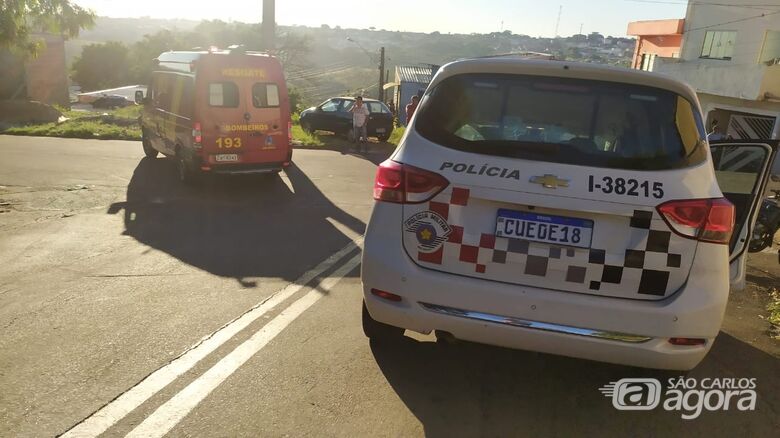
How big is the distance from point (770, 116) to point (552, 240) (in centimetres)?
2017

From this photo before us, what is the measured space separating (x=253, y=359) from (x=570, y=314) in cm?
194

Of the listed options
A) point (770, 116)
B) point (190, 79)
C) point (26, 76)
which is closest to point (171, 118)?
point (190, 79)

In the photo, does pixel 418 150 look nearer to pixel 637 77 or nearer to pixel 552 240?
pixel 552 240

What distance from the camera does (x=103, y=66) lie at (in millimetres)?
74438

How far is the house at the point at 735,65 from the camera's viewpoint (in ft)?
61.0

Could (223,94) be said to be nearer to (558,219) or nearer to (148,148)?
(148,148)

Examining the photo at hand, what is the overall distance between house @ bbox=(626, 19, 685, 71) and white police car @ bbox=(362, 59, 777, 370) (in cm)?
3408

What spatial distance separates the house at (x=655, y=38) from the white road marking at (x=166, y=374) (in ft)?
111

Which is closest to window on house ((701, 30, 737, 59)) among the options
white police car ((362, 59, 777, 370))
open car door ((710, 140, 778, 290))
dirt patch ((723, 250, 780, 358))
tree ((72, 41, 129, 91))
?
dirt patch ((723, 250, 780, 358))

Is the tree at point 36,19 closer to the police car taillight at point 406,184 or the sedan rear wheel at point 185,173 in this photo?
the sedan rear wheel at point 185,173

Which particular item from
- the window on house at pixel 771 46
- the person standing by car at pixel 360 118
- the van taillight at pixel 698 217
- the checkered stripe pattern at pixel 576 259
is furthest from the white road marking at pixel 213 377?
the window on house at pixel 771 46

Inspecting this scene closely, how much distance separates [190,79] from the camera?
969cm

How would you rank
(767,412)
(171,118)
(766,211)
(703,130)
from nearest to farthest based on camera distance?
1. (703,130)
2. (767,412)
3. (766,211)
4. (171,118)

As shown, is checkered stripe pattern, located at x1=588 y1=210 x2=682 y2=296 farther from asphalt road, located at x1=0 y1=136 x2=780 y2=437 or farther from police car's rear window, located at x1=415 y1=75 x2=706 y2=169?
asphalt road, located at x1=0 y1=136 x2=780 y2=437
